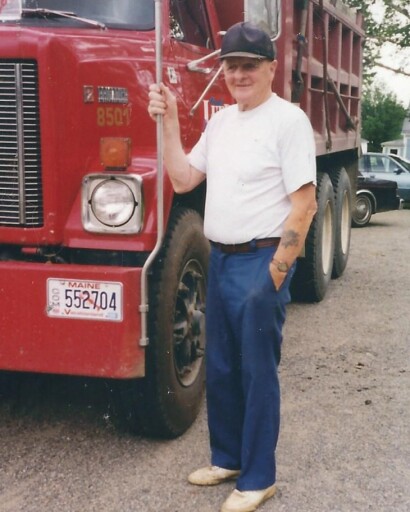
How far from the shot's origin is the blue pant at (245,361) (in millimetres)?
3496

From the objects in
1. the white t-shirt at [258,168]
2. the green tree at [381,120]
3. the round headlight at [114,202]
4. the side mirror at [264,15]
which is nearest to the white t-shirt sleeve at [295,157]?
the white t-shirt at [258,168]

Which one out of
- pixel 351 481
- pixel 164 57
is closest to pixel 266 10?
pixel 164 57

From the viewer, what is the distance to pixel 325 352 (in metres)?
6.18

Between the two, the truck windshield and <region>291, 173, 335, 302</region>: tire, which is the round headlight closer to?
the truck windshield

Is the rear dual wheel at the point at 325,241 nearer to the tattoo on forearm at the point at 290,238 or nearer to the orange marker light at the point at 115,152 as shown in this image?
the orange marker light at the point at 115,152

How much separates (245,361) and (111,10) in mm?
1981

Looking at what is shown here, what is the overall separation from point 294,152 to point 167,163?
644mm

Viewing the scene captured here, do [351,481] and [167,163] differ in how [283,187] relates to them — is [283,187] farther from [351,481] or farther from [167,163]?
[351,481]

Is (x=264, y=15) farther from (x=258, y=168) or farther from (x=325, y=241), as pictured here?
(x=325, y=241)

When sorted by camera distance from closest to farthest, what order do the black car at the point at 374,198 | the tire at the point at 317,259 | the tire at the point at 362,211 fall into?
1. the tire at the point at 317,259
2. the black car at the point at 374,198
3. the tire at the point at 362,211

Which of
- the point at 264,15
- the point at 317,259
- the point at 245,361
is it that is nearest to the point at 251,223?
the point at 245,361

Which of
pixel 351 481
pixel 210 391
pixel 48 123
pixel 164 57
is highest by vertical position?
pixel 164 57

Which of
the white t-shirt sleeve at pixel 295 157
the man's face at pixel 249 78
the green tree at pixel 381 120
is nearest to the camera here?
the white t-shirt sleeve at pixel 295 157

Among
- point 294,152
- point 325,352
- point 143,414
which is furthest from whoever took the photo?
point 325,352
